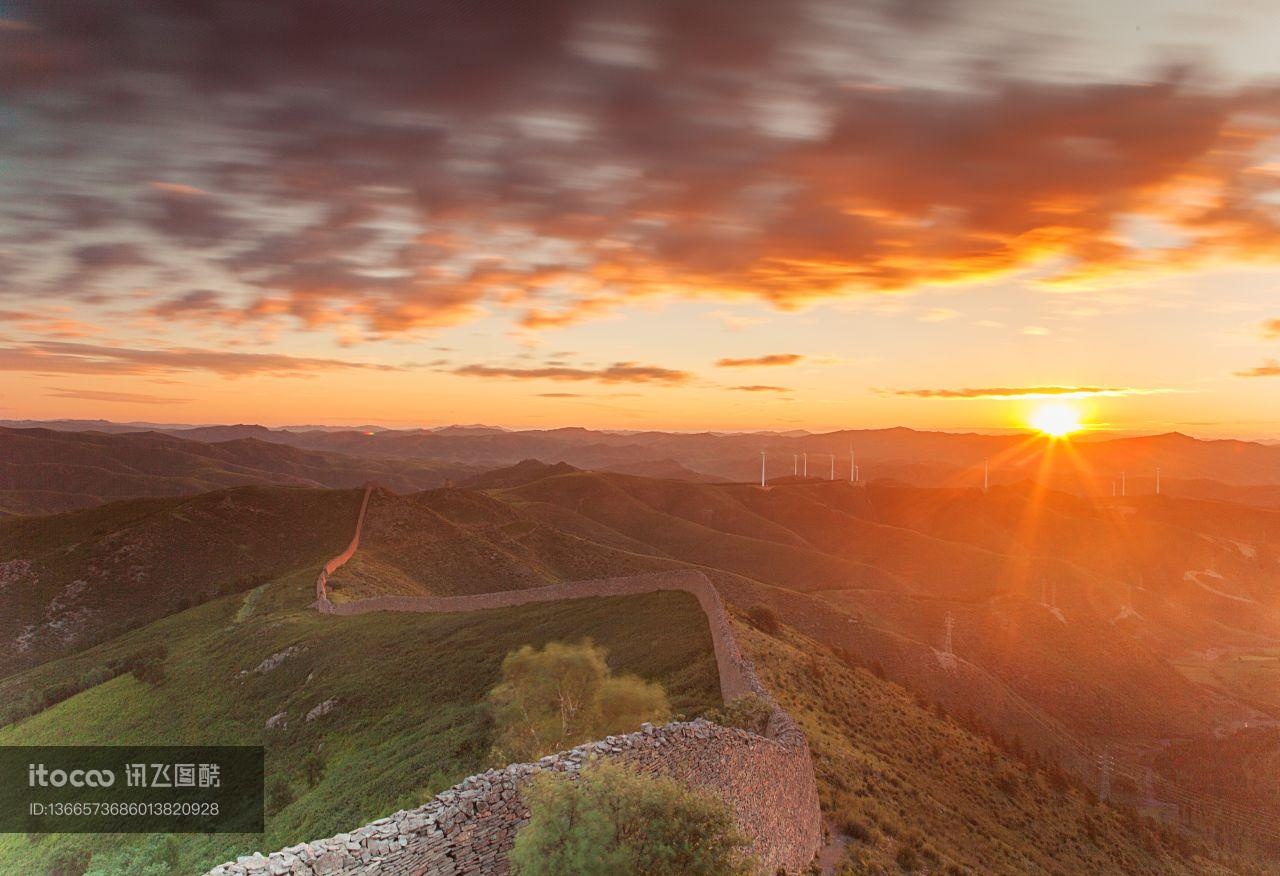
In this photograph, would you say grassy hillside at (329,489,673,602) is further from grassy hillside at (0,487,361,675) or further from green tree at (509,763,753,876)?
green tree at (509,763,753,876)

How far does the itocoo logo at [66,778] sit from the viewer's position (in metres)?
39.3

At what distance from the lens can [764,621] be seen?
56719mm

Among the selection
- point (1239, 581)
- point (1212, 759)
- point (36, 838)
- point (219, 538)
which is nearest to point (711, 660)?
point (36, 838)

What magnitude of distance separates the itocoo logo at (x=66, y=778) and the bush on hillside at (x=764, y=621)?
41774 mm

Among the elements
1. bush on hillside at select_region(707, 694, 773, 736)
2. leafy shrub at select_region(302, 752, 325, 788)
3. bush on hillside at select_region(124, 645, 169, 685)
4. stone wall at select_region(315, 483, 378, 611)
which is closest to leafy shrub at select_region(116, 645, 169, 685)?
bush on hillside at select_region(124, 645, 169, 685)

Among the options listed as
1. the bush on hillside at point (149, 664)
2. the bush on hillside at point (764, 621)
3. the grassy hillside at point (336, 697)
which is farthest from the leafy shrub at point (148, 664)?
the bush on hillside at point (764, 621)

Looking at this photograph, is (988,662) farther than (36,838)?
Yes

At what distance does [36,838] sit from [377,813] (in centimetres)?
2502

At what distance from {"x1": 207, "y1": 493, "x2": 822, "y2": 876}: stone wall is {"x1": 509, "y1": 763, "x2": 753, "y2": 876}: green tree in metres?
1.62

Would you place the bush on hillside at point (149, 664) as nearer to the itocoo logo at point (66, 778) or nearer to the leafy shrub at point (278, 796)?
the itocoo logo at point (66, 778)

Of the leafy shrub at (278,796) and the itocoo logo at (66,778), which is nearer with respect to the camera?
the leafy shrub at (278,796)

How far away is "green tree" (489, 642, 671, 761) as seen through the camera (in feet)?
80.9

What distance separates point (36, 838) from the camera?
3516cm

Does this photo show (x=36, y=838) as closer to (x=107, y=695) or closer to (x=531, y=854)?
(x=107, y=695)
